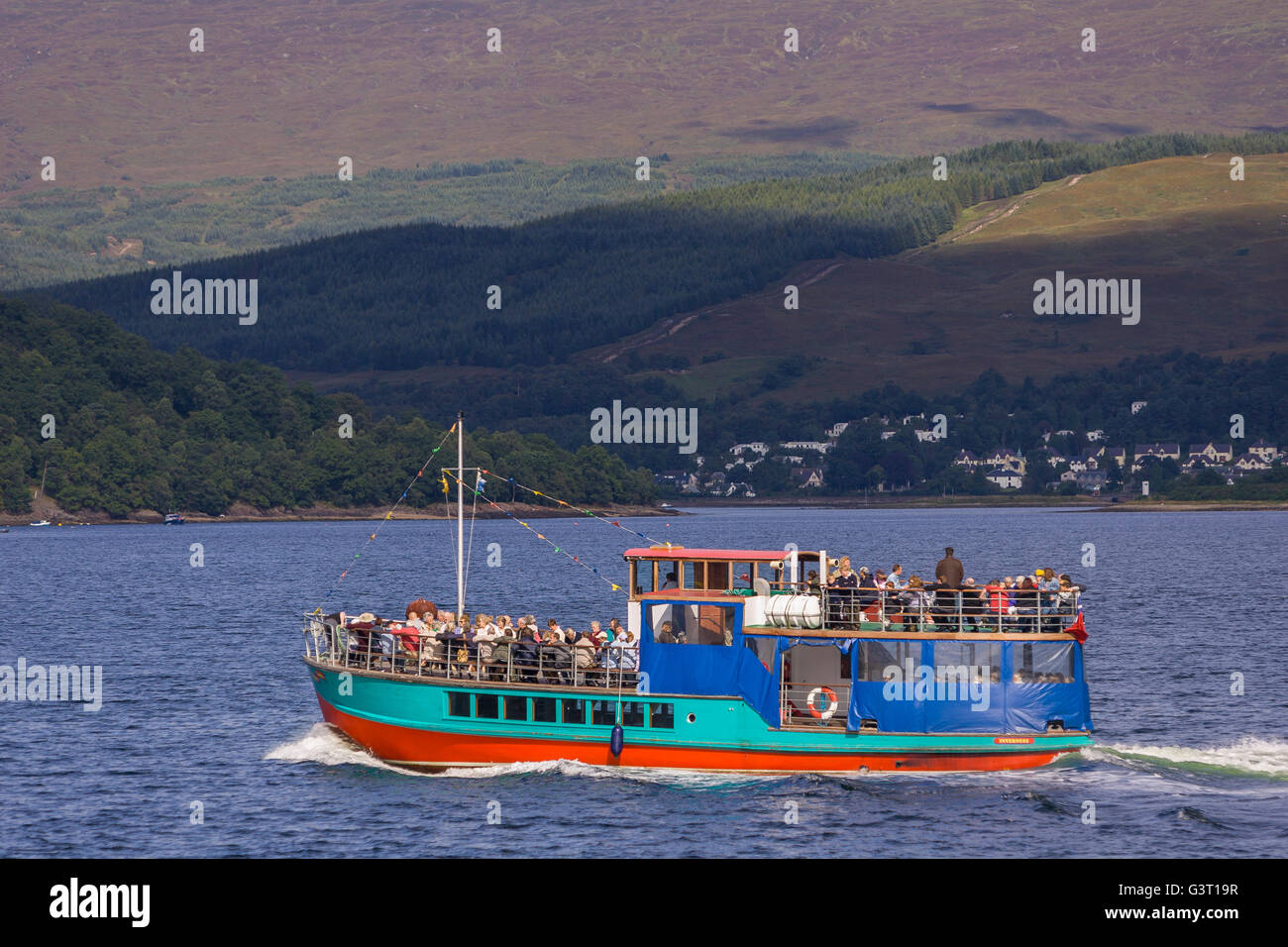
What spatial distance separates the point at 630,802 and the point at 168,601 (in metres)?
67.2

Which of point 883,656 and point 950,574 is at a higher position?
point 950,574

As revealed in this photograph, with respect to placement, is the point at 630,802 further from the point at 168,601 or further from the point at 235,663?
the point at 168,601

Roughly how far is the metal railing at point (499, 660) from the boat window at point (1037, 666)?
8632mm

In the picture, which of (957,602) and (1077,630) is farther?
(957,602)

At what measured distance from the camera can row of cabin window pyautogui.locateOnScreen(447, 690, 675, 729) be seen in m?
38.1

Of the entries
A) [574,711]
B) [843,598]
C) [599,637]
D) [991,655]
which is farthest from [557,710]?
[991,655]

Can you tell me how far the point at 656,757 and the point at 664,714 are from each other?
103cm

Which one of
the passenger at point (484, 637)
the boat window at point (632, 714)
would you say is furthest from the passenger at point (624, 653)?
the passenger at point (484, 637)

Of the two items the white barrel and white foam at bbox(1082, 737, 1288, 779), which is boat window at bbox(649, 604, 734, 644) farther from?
white foam at bbox(1082, 737, 1288, 779)

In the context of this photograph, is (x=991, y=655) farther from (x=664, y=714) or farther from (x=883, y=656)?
(x=664, y=714)

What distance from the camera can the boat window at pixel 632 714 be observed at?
3819 cm

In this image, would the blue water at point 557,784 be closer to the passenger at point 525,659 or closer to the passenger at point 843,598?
the passenger at point 525,659

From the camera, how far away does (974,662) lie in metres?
37.4

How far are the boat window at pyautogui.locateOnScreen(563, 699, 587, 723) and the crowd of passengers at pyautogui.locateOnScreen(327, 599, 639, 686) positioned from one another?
1.64 feet
